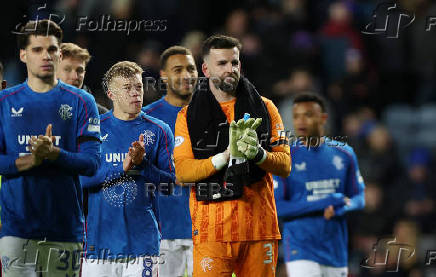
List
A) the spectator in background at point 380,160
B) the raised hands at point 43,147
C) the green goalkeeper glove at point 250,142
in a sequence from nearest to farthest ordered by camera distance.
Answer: the raised hands at point 43,147 < the green goalkeeper glove at point 250,142 < the spectator in background at point 380,160

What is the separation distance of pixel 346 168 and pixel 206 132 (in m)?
3.12

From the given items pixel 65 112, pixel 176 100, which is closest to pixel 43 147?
pixel 65 112

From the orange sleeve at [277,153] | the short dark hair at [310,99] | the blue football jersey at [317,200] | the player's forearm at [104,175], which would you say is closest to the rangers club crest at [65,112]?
the player's forearm at [104,175]

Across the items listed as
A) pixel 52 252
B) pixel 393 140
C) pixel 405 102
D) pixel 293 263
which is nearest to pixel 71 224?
pixel 52 252

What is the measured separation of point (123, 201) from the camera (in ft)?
25.2

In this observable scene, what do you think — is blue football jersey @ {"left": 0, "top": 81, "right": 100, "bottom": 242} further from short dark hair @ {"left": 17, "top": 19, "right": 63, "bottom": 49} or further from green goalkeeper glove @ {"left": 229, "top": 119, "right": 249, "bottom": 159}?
green goalkeeper glove @ {"left": 229, "top": 119, "right": 249, "bottom": 159}

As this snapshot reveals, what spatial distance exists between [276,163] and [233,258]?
81 cm

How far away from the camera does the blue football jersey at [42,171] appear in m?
6.72

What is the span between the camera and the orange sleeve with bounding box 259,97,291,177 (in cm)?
672

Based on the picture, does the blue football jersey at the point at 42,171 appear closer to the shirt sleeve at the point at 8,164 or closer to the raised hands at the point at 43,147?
the shirt sleeve at the point at 8,164

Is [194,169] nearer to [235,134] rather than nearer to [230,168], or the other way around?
[230,168]

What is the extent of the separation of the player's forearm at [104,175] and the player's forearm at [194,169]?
0.96 m

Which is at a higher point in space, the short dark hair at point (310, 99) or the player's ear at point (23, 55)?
the short dark hair at point (310, 99)

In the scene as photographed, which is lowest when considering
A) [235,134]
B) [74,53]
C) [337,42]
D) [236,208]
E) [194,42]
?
[236,208]
